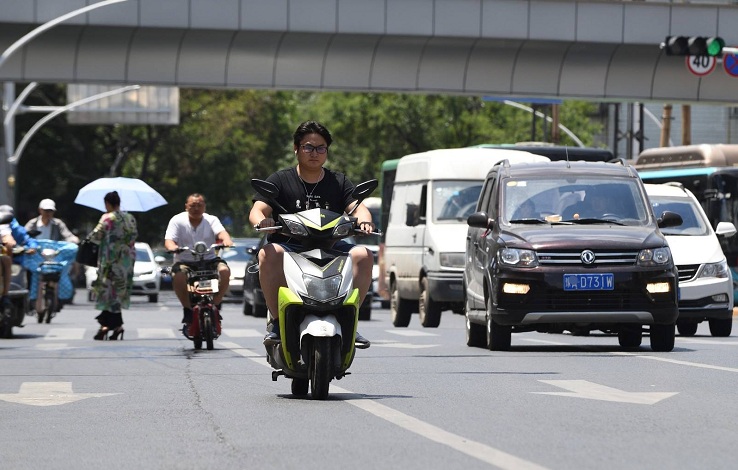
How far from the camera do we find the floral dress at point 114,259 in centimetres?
Result: 1955

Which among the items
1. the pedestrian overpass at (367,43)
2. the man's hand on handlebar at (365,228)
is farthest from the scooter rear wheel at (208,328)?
the pedestrian overpass at (367,43)

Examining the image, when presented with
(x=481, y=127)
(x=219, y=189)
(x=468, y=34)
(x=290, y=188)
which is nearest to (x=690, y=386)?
(x=290, y=188)

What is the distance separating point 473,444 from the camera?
789 cm

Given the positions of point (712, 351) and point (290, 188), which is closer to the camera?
point (290, 188)

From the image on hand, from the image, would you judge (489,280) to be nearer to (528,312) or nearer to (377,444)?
(528,312)

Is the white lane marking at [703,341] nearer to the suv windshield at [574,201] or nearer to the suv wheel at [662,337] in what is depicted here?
the suv wheel at [662,337]

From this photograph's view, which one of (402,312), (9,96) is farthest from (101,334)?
(9,96)

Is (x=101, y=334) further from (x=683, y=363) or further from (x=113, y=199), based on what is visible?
(x=683, y=363)

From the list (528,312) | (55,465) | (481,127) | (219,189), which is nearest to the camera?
(55,465)

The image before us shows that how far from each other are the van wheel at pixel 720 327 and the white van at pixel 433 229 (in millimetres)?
4155

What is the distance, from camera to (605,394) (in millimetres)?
10680

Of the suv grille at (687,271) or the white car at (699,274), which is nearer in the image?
the white car at (699,274)

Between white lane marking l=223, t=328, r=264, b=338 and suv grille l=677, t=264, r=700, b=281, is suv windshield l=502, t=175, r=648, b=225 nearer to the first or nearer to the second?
suv grille l=677, t=264, r=700, b=281

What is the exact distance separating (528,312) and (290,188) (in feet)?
15.9
